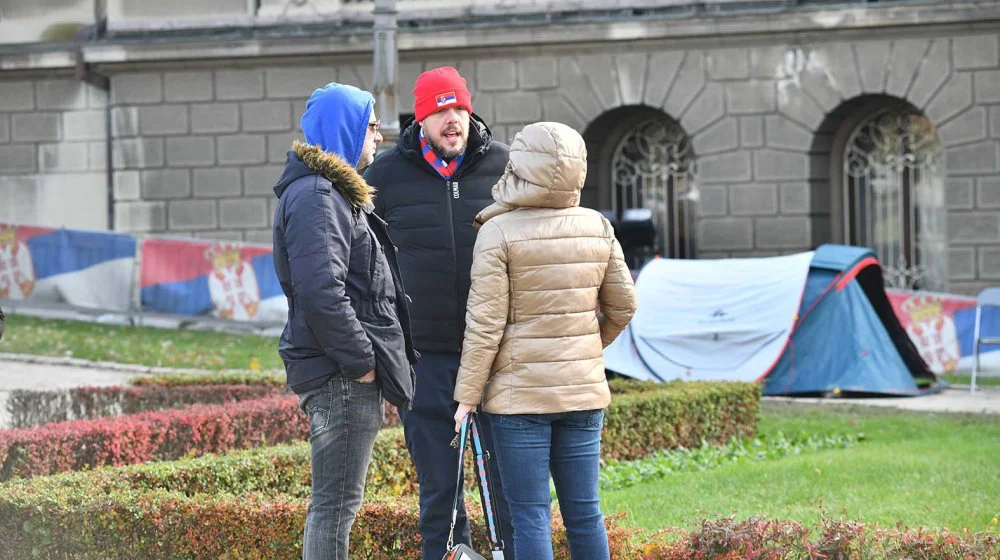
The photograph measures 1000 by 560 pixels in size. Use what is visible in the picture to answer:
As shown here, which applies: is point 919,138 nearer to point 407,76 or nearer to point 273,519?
point 407,76

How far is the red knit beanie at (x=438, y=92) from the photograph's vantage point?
20.0 ft

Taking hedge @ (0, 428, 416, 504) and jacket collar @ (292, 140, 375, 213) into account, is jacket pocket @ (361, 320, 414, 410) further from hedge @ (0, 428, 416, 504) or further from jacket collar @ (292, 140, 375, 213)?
hedge @ (0, 428, 416, 504)

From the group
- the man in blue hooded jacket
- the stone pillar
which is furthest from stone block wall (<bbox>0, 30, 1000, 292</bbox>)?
the man in blue hooded jacket

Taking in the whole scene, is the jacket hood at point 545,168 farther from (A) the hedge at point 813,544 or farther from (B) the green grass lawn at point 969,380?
(B) the green grass lawn at point 969,380

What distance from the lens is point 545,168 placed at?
5.50 m

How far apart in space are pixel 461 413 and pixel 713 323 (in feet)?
33.0

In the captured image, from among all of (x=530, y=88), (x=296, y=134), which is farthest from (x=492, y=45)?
(x=296, y=134)

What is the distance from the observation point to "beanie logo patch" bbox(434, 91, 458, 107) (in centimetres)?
612

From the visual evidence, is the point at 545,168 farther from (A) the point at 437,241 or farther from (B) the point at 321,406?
(B) the point at 321,406

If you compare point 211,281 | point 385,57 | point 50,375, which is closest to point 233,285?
point 211,281

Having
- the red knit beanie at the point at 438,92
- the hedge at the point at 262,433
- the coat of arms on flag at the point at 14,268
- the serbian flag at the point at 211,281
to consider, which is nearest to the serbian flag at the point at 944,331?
the hedge at the point at 262,433

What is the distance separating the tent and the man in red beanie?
9.09m

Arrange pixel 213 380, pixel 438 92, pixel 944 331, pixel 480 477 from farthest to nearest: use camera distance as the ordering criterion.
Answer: pixel 944 331, pixel 213 380, pixel 438 92, pixel 480 477

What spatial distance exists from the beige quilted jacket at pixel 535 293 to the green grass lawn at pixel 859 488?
5.64ft
